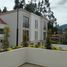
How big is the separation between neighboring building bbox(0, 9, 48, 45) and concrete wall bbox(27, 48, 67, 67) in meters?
14.2

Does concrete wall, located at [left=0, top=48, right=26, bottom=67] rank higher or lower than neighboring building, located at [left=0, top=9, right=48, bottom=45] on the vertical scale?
lower

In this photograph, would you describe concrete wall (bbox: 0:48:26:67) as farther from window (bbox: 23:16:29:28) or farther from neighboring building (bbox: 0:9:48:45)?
window (bbox: 23:16:29:28)

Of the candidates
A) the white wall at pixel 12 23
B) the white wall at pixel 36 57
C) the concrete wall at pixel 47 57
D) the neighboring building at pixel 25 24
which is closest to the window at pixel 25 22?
the neighboring building at pixel 25 24

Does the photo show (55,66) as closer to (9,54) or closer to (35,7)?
(9,54)

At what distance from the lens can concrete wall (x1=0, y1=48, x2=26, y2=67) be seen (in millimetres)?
8836

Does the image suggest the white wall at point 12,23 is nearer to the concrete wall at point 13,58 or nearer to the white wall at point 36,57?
the white wall at point 36,57

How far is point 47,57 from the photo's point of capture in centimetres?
1105

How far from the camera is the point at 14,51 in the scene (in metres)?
10.2

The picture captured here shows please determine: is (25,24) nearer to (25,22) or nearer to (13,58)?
(25,22)

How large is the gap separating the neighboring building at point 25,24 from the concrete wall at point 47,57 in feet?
46.7

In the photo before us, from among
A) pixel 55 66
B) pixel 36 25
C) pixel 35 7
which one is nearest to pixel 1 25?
pixel 36 25

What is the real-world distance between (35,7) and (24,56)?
136ft

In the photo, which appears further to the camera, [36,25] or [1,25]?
[36,25]

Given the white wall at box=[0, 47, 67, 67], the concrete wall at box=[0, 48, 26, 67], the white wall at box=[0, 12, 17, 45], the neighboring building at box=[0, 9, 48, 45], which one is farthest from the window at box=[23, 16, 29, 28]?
the concrete wall at box=[0, 48, 26, 67]
